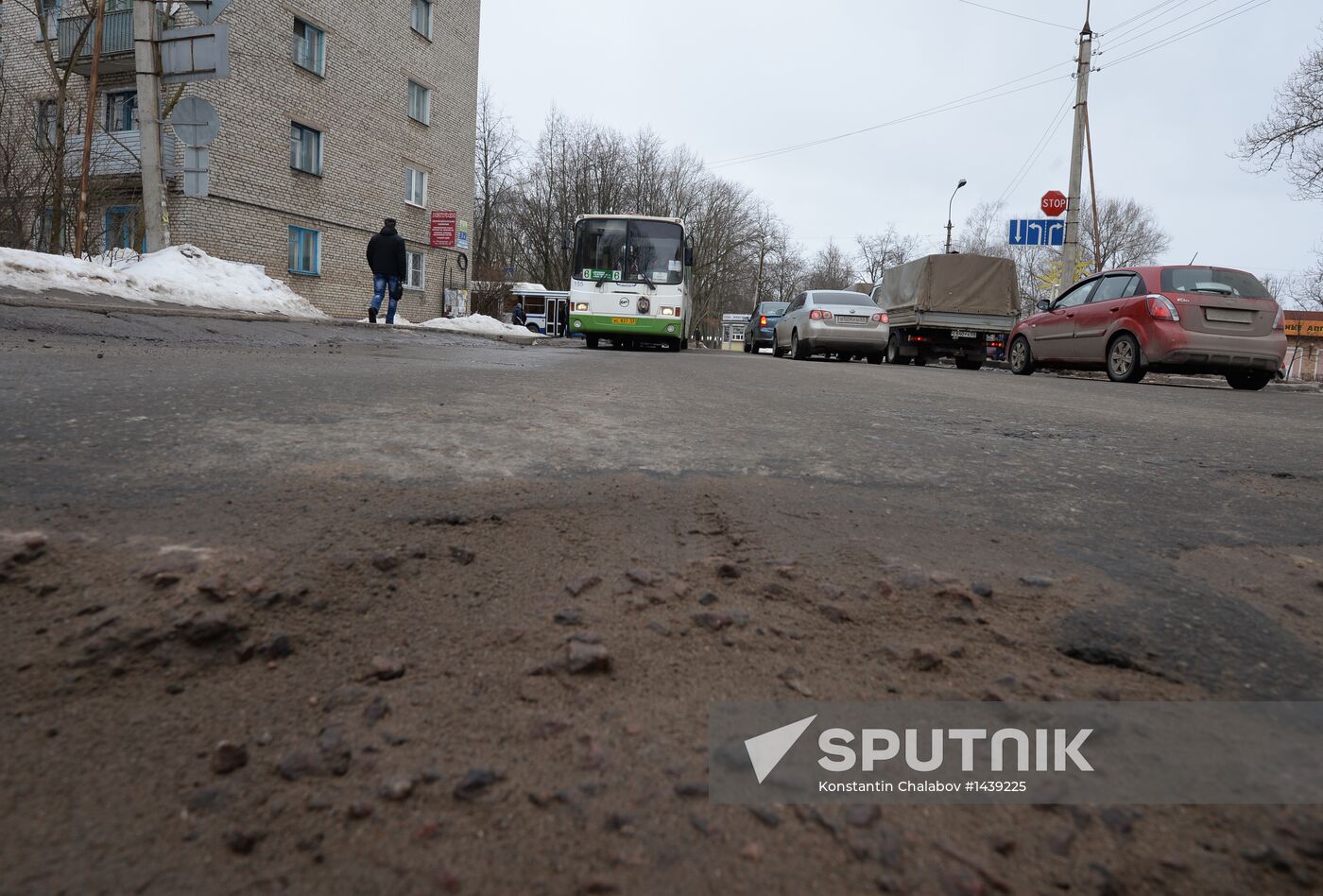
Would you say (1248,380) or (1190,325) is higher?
(1190,325)

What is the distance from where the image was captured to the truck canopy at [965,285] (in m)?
16.9

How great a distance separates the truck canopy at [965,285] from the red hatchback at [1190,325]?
5772mm

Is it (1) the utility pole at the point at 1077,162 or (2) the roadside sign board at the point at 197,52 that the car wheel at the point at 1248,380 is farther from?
(2) the roadside sign board at the point at 197,52

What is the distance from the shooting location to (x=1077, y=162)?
1930 centimetres

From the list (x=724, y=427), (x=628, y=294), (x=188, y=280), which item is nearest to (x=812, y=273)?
(x=628, y=294)

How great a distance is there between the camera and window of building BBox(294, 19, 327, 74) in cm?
2094

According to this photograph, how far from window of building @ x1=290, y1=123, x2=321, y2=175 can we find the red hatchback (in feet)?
64.1

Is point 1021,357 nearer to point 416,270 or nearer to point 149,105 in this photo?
point 149,105

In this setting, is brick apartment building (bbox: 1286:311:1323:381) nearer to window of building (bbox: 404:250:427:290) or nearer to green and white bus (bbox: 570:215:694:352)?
green and white bus (bbox: 570:215:694:352)

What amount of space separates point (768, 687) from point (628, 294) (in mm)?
16622

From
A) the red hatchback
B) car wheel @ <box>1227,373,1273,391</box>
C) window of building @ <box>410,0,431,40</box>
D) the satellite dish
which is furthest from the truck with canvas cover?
window of building @ <box>410,0,431,40</box>

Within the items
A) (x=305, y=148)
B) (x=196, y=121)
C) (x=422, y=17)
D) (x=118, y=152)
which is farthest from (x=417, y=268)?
(x=196, y=121)

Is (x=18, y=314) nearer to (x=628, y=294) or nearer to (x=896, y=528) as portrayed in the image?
(x=896, y=528)

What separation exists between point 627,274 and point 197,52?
28.1 feet
